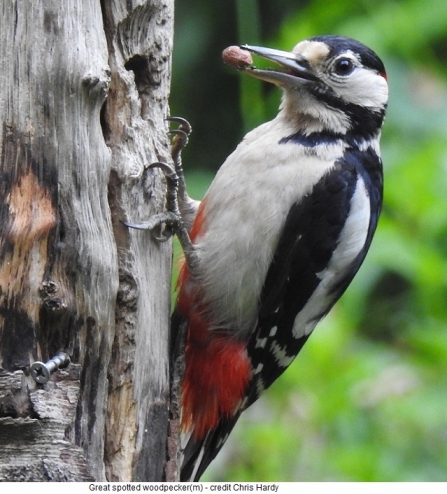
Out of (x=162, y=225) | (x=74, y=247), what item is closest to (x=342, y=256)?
(x=162, y=225)

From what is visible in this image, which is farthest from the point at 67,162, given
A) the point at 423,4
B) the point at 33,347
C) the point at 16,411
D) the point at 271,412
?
the point at 423,4

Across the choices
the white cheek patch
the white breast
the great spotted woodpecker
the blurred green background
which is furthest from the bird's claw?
the blurred green background

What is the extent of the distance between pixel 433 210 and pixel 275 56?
147 cm

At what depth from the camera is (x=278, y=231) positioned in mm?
2938

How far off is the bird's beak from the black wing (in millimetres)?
318

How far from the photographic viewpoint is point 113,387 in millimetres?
2494

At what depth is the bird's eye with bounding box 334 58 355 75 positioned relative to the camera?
10.3 feet

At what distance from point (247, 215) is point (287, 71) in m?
0.57

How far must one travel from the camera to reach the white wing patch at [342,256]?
3.04m

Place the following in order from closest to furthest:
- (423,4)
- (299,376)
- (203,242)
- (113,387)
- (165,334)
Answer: (113,387)
(165,334)
(203,242)
(299,376)
(423,4)

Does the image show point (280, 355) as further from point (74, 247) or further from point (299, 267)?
point (74, 247)

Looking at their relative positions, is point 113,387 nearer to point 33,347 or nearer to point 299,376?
point 33,347

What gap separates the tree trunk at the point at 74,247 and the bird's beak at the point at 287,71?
52cm

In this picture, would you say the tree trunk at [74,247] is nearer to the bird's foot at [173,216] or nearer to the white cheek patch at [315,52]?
the bird's foot at [173,216]
